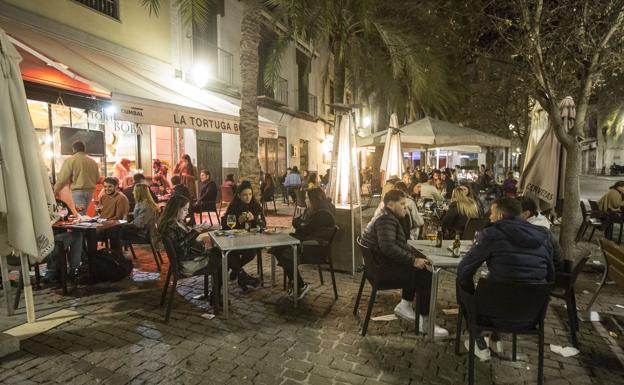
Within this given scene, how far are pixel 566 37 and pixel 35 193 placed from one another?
7489 mm

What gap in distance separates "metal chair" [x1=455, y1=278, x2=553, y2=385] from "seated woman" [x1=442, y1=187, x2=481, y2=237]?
302cm

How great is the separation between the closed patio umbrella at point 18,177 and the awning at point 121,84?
104 inches

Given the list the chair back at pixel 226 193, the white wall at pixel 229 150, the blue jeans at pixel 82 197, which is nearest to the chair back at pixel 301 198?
the chair back at pixel 226 193

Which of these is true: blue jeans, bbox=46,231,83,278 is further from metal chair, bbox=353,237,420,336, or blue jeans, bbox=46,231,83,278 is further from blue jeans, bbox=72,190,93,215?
metal chair, bbox=353,237,420,336

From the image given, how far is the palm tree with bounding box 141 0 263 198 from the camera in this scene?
8.40m

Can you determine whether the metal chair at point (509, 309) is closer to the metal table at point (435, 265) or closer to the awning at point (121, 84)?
the metal table at point (435, 265)

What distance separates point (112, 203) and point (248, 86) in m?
3.89

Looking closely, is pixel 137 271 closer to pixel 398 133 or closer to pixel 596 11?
pixel 398 133

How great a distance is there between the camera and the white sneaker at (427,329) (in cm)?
398

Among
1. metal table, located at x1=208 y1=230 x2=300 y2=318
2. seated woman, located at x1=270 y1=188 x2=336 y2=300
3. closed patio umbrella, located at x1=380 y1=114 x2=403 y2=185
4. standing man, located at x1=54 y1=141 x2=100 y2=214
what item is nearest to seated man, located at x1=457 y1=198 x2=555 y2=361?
metal table, located at x1=208 y1=230 x2=300 y2=318

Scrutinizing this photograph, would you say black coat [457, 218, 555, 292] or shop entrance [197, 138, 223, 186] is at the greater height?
shop entrance [197, 138, 223, 186]

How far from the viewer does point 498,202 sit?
11.2 feet

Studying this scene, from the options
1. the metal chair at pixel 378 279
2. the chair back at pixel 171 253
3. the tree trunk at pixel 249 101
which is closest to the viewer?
the metal chair at pixel 378 279

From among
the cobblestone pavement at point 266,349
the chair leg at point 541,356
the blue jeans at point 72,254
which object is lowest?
the cobblestone pavement at point 266,349
